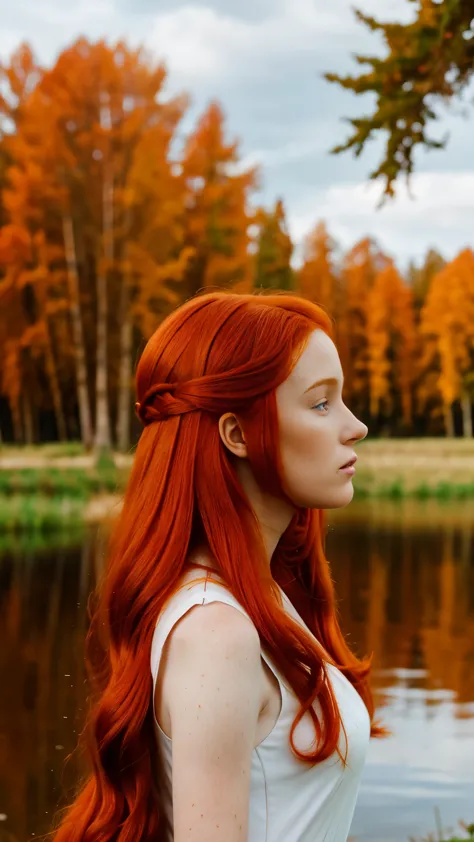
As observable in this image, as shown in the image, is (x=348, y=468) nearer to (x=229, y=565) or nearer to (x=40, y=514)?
(x=229, y=565)

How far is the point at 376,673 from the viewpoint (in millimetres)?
8016

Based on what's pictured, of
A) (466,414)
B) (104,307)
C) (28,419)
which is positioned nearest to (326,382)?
(104,307)

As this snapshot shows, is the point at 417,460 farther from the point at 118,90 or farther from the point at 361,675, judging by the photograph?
the point at 361,675

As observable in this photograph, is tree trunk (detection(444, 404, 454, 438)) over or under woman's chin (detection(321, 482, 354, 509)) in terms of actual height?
under

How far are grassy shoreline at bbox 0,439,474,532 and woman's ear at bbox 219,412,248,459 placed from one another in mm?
10066

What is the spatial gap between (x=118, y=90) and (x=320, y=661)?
23914 mm

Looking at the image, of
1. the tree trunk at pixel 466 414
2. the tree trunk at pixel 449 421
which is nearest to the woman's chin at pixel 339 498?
the tree trunk at pixel 466 414

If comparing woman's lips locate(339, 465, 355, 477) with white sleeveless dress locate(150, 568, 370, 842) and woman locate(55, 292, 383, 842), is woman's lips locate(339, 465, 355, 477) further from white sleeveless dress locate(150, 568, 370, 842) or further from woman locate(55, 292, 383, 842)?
white sleeveless dress locate(150, 568, 370, 842)

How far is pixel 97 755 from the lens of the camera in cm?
150

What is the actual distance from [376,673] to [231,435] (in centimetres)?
681

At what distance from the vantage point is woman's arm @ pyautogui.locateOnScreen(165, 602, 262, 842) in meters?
1.25

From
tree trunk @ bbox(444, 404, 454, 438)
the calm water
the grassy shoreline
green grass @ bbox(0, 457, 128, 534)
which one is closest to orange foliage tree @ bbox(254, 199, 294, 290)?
the grassy shoreline

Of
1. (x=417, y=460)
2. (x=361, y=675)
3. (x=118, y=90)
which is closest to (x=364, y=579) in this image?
(x=361, y=675)

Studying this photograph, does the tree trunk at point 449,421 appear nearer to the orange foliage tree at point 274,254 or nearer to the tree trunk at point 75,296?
the orange foliage tree at point 274,254
